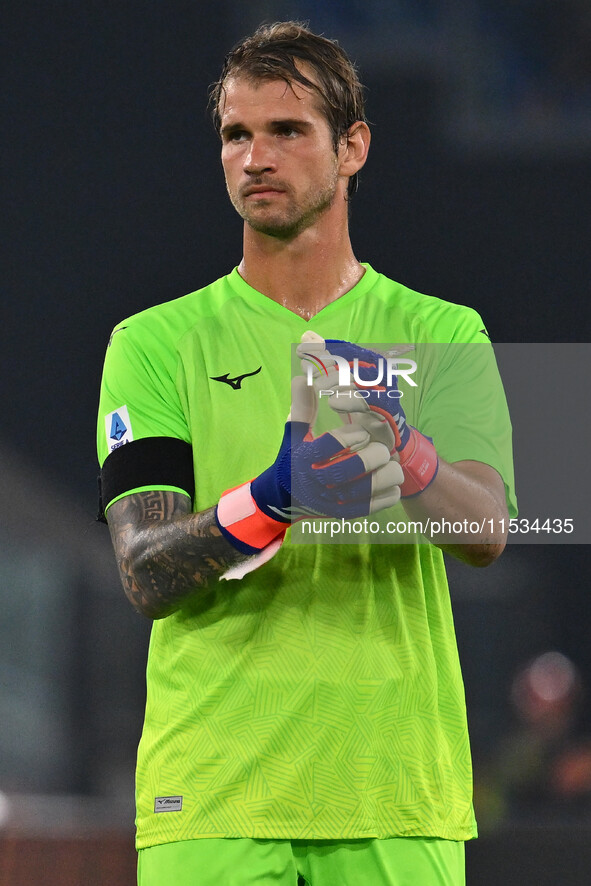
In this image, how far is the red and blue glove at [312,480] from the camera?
3.75ft

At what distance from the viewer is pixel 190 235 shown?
2119mm

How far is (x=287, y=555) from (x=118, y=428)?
0.83 ft

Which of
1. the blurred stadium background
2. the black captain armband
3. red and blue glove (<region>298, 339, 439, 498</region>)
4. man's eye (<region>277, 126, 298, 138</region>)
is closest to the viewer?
red and blue glove (<region>298, 339, 439, 498</region>)

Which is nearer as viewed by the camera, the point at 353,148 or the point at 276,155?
the point at 276,155

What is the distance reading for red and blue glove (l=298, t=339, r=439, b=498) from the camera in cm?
114

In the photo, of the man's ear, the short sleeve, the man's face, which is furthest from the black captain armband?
the man's ear

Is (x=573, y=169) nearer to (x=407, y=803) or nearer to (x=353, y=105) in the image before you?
(x=353, y=105)

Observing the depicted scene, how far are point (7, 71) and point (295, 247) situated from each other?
38.2 inches

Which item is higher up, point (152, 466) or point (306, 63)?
point (306, 63)

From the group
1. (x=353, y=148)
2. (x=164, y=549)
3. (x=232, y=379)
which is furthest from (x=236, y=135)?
(x=164, y=549)

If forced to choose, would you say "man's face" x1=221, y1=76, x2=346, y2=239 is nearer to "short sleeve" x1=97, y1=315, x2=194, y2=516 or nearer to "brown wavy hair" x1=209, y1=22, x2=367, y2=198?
"brown wavy hair" x1=209, y1=22, x2=367, y2=198

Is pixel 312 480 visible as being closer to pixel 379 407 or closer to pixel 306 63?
pixel 379 407

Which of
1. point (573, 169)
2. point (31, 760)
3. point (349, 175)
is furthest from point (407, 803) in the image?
point (573, 169)

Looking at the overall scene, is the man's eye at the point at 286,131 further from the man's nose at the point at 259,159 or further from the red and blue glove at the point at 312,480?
the red and blue glove at the point at 312,480
